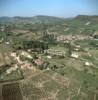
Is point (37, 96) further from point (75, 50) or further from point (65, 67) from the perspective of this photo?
point (75, 50)

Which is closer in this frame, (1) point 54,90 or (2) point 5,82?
(1) point 54,90

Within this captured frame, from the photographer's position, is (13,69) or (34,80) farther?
(13,69)

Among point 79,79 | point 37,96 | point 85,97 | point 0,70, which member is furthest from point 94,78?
point 0,70

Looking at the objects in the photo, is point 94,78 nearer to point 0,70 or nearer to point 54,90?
point 54,90

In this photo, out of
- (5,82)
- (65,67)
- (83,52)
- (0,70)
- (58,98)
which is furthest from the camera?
(83,52)

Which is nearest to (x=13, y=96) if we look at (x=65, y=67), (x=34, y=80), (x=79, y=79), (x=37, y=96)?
(x=37, y=96)

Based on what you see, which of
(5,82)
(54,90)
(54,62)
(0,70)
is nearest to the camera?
(54,90)

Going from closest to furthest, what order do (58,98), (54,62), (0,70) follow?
1. (58,98)
2. (0,70)
3. (54,62)

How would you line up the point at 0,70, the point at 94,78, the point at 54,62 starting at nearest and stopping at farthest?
the point at 94,78 → the point at 0,70 → the point at 54,62
